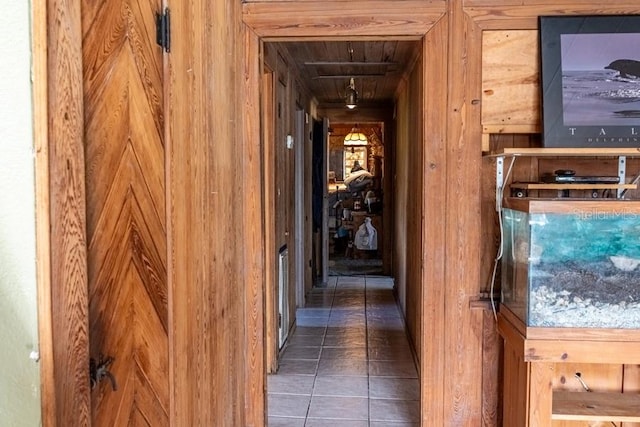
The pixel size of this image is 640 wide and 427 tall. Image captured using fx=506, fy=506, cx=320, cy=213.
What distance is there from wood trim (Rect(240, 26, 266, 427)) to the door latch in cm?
124

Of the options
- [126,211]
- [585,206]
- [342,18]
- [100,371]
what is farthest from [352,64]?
[100,371]

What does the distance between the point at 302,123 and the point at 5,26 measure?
4.68 m

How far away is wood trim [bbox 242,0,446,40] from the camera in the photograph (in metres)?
2.42

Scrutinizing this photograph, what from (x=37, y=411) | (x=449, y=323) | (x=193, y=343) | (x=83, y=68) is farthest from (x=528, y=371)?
(x=83, y=68)

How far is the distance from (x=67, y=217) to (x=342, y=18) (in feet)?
5.94

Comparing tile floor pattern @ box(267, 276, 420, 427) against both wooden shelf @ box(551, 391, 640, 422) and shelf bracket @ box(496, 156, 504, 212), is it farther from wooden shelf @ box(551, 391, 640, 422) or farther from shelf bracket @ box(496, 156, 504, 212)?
shelf bracket @ box(496, 156, 504, 212)

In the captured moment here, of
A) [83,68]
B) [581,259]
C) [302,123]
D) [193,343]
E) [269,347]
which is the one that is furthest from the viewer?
[302,123]

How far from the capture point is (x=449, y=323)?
2480 mm

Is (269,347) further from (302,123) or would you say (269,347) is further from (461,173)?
(302,123)

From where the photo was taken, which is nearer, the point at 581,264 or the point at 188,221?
the point at 188,221

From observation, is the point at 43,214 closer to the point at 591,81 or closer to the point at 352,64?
the point at 591,81

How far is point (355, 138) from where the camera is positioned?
10570 mm

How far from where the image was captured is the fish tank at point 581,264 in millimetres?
2037

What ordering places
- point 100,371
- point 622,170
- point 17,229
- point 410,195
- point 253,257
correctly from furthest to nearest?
point 410,195 → point 253,257 → point 622,170 → point 100,371 → point 17,229
